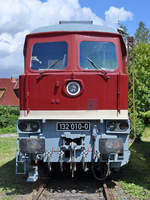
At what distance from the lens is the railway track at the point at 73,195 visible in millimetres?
5588

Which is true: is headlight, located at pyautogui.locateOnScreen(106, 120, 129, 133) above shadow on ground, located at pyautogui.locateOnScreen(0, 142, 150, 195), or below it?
above

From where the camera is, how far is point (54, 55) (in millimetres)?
5992

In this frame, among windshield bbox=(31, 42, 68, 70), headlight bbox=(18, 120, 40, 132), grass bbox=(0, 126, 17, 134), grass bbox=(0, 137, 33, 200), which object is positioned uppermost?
windshield bbox=(31, 42, 68, 70)

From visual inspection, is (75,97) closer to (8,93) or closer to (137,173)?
(137,173)

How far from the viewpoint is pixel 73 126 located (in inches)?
223

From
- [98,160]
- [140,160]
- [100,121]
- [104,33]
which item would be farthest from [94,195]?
[140,160]

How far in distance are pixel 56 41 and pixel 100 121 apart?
1.96 m

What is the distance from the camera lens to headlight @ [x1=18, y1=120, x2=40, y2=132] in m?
5.71

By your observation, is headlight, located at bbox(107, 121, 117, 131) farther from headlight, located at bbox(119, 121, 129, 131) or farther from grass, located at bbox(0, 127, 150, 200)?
grass, located at bbox(0, 127, 150, 200)

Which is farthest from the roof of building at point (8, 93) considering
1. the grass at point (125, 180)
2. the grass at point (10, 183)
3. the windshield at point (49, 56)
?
the windshield at point (49, 56)

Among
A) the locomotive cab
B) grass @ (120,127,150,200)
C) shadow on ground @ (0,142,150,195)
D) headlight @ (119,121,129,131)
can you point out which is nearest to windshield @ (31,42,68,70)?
the locomotive cab

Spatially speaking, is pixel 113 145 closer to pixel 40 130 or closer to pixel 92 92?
pixel 92 92

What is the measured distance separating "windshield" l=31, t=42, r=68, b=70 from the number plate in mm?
1202

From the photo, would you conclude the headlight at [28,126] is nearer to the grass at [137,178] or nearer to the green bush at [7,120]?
the grass at [137,178]
